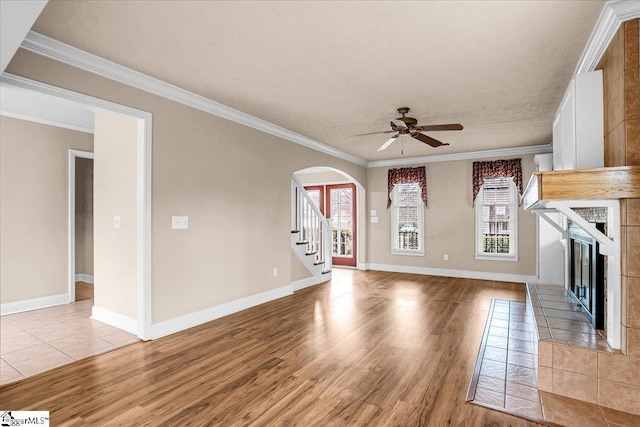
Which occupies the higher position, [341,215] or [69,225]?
[341,215]

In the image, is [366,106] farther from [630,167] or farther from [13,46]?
[13,46]

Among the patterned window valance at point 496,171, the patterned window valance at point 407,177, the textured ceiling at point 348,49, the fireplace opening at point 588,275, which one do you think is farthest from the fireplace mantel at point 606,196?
the patterned window valance at point 407,177

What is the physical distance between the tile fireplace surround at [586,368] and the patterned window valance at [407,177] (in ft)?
15.8

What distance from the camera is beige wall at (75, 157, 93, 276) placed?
6.05 m

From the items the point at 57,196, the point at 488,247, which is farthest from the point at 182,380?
the point at 488,247

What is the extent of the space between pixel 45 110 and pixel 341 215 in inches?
239

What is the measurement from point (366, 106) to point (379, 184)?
3.97m

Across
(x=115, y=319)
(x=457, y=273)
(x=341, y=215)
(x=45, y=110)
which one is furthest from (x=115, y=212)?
(x=457, y=273)

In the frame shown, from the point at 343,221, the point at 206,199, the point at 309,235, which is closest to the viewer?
the point at 206,199

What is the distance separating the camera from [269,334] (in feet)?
11.8

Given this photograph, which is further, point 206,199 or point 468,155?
point 468,155

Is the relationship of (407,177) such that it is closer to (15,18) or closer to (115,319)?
(115,319)

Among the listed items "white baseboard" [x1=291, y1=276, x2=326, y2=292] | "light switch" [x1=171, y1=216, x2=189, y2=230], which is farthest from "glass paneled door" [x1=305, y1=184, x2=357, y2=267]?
"light switch" [x1=171, y1=216, x2=189, y2=230]

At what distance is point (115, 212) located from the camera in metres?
3.89
